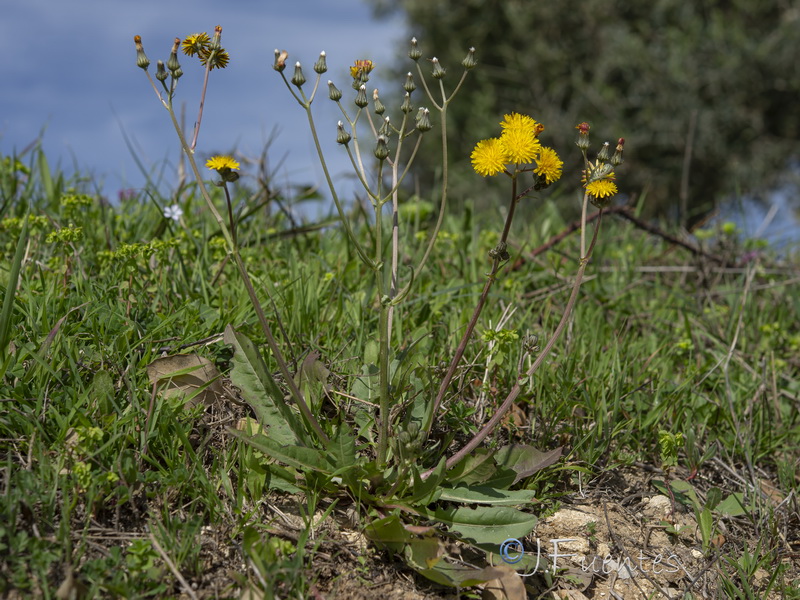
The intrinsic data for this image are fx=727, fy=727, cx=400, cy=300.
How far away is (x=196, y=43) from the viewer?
1927 mm

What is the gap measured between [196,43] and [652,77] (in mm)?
12570

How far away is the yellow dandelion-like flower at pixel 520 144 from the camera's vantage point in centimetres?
185

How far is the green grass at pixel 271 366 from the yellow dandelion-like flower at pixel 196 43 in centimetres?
81

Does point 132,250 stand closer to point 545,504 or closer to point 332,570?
point 332,570

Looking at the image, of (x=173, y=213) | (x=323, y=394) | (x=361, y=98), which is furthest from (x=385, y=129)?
(x=173, y=213)

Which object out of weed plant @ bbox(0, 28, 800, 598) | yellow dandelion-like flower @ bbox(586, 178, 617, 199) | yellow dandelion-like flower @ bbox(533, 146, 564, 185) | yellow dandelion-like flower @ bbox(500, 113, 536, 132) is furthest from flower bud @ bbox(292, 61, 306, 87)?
yellow dandelion-like flower @ bbox(586, 178, 617, 199)

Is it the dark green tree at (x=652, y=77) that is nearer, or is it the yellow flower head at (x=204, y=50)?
the yellow flower head at (x=204, y=50)

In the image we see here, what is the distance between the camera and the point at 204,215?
11.4ft

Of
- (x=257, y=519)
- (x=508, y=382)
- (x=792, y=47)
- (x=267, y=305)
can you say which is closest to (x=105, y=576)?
(x=257, y=519)

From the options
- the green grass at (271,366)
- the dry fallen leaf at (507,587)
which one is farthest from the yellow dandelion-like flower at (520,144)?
the dry fallen leaf at (507,587)

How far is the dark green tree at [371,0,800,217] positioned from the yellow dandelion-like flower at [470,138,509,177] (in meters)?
11.3

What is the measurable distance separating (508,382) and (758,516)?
973mm

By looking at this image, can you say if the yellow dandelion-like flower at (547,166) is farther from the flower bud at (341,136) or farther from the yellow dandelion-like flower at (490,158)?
the flower bud at (341,136)

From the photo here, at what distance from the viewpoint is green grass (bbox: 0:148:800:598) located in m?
1.83
